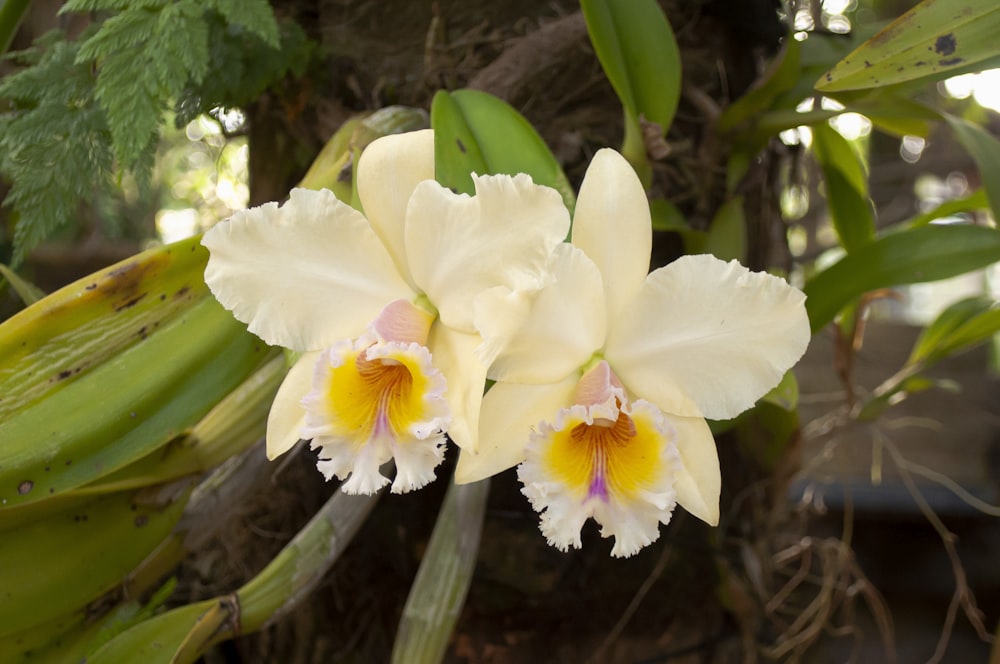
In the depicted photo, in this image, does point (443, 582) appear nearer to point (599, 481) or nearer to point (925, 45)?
point (599, 481)

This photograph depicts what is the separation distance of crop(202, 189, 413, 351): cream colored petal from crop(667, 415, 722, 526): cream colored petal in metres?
0.26

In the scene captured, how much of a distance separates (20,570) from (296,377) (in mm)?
336

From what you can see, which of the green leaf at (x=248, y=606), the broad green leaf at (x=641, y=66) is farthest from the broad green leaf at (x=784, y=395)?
the green leaf at (x=248, y=606)

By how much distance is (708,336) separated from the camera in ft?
1.97

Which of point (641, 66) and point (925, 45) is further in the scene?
point (641, 66)

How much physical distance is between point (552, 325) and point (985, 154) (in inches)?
26.5

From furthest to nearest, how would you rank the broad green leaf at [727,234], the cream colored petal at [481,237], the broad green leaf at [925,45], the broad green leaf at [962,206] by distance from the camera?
the broad green leaf at [962,206]
the broad green leaf at [727,234]
the broad green leaf at [925,45]
the cream colored petal at [481,237]

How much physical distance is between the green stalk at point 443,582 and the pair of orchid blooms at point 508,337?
0.99 feet

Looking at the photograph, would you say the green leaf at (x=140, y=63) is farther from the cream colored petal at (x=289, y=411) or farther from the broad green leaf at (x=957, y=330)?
the broad green leaf at (x=957, y=330)

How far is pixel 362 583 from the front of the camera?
1.11m

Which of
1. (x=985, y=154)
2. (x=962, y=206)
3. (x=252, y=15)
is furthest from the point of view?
(x=962, y=206)

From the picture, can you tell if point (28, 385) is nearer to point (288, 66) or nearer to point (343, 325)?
point (343, 325)

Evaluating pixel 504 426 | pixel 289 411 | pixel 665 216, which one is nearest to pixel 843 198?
pixel 665 216

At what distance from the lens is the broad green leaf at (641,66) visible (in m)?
0.82
